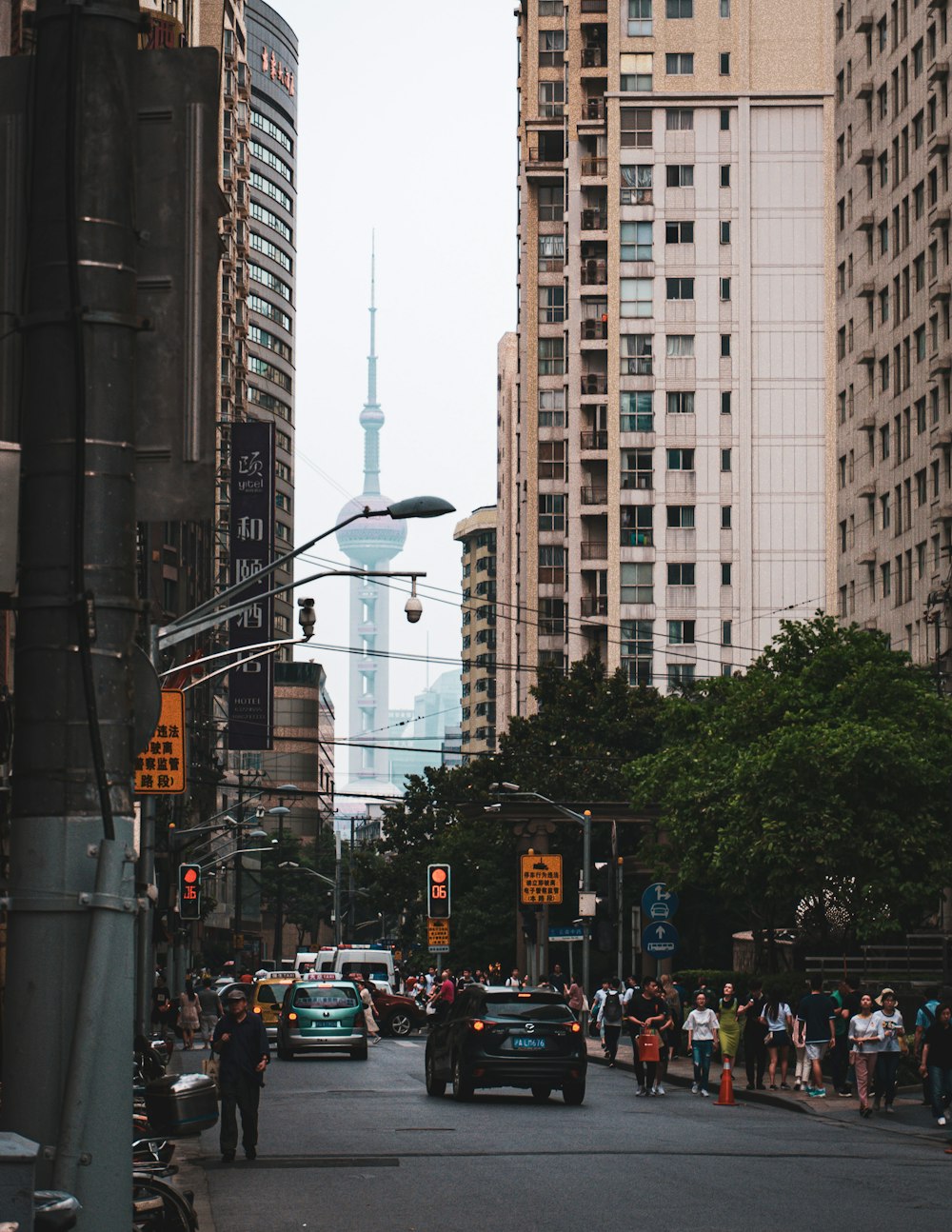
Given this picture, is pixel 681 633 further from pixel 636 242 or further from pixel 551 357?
pixel 636 242

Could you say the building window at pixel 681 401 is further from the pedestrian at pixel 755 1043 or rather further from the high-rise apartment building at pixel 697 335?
the pedestrian at pixel 755 1043

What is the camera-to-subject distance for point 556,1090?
1347 inches

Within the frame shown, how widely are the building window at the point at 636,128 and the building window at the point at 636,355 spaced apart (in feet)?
32.2

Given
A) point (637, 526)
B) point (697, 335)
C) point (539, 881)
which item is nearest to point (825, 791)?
point (539, 881)

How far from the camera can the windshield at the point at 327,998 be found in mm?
44750

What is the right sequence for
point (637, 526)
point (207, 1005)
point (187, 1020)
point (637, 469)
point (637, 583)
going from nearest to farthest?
point (187, 1020) → point (207, 1005) → point (637, 583) → point (637, 526) → point (637, 469)

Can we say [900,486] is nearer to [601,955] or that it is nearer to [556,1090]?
[601,955]

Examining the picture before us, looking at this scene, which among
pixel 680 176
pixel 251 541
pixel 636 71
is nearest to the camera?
pixel 251 541

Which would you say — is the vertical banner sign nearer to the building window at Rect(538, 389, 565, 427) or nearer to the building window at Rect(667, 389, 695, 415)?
the building window at Rect(538, 389, 565, 427)

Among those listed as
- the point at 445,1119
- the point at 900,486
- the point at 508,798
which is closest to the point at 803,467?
the point at 900,486

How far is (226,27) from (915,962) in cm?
7003

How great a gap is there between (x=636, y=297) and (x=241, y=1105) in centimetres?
9068

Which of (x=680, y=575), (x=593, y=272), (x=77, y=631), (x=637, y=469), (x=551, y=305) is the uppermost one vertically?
(x=551, y=305)

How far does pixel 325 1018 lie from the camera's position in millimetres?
45062
